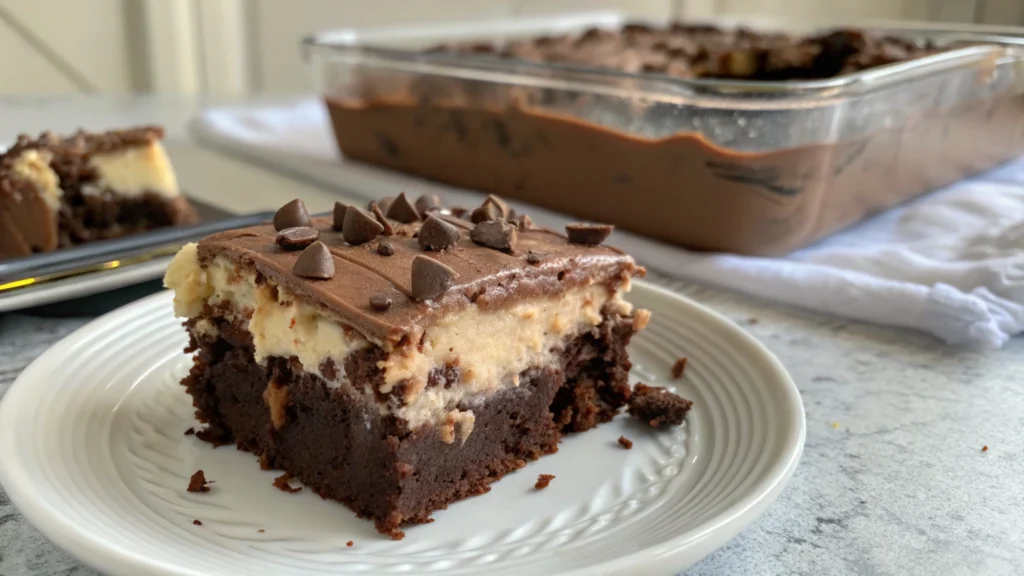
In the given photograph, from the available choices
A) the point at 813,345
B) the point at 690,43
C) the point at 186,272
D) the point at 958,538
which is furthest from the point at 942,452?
the point at 690,43

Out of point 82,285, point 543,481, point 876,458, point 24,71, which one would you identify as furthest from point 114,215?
point 24,71

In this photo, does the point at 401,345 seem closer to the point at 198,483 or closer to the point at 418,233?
the point at 418,233

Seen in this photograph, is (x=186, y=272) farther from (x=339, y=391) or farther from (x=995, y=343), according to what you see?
(x=995, y=343)

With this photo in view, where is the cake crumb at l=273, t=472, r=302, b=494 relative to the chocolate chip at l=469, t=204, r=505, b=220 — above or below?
below

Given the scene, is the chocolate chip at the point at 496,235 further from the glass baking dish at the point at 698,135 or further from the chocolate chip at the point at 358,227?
the glass baking dish at the point at 698,135

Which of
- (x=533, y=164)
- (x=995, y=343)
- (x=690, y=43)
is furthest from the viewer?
(x=690, y=43)

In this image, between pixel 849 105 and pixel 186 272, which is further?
pixel 849 105

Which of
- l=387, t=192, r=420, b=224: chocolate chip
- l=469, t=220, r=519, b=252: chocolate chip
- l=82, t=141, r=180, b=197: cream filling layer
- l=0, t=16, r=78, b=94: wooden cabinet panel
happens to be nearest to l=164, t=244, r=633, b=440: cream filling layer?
l=469, t=220, r=519, b=252: chocolate chip

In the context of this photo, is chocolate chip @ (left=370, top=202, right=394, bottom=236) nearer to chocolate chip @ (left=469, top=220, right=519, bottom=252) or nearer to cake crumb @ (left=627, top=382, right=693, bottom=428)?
chocolate chip @ (left=469, top=220, right=519, bottom=252)
